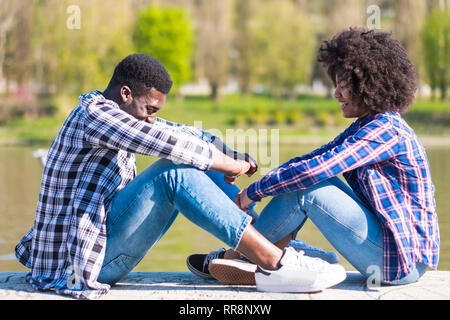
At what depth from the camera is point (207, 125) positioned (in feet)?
81.7

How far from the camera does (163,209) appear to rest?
2.21 m

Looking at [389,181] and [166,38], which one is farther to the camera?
[166,38]

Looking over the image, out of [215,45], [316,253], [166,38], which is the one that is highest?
[166,38]

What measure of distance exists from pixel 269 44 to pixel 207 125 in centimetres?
967

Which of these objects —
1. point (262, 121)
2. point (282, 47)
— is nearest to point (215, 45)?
point (282, 47)

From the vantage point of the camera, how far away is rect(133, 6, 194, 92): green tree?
32.5m

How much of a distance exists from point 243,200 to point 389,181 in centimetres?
53

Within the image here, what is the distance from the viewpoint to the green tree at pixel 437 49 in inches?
1053

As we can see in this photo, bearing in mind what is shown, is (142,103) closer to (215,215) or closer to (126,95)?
(126,95)

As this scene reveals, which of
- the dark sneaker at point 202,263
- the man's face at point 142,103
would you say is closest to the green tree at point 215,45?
the dark sneaker at point 202,263

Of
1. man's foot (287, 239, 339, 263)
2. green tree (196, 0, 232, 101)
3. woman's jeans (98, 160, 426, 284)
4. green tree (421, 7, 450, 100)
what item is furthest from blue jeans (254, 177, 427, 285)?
green tree (196, 0, 232, 101)

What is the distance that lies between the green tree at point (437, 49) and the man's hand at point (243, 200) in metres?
26.1

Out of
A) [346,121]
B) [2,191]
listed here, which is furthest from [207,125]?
[2,191]

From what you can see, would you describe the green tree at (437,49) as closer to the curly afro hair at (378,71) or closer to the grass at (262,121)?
the grass at (262,121)
